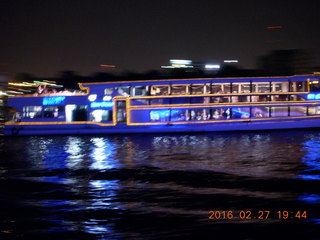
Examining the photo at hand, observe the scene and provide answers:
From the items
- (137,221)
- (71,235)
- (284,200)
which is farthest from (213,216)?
(71,235)

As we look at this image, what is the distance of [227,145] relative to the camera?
18.4m

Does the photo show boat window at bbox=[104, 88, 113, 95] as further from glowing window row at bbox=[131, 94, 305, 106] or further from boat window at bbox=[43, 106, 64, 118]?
boat window at bbox=[43, 106, 64, 118]

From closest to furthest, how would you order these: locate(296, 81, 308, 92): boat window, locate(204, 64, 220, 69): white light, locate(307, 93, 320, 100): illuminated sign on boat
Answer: locate(307, 93, 320, 100): illuminated sign on boat, locate(296, 81, 308, 92): boat window, locate(204, 64, 220, 69): white light

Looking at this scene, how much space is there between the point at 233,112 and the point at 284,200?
1720cm

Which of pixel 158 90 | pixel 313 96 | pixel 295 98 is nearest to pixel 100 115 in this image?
pixel 158 90

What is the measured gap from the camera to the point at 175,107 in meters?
25.5

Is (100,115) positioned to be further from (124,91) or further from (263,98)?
(263,98)

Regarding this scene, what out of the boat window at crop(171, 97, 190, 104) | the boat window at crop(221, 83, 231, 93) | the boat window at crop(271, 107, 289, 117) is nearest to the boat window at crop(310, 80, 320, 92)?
the boat window at crop(271, 107, 289, 117)

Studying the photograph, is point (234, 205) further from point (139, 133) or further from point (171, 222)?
point (139, 133)

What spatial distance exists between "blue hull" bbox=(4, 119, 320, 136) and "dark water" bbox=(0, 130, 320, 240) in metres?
7.67

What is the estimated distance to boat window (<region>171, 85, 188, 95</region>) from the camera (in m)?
25.6

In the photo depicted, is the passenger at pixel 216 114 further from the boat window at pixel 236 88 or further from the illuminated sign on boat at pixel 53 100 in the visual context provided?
the illuminated sign on boat at pixel 53 100

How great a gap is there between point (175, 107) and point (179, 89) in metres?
1.21

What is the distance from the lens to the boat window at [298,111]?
24.5m
